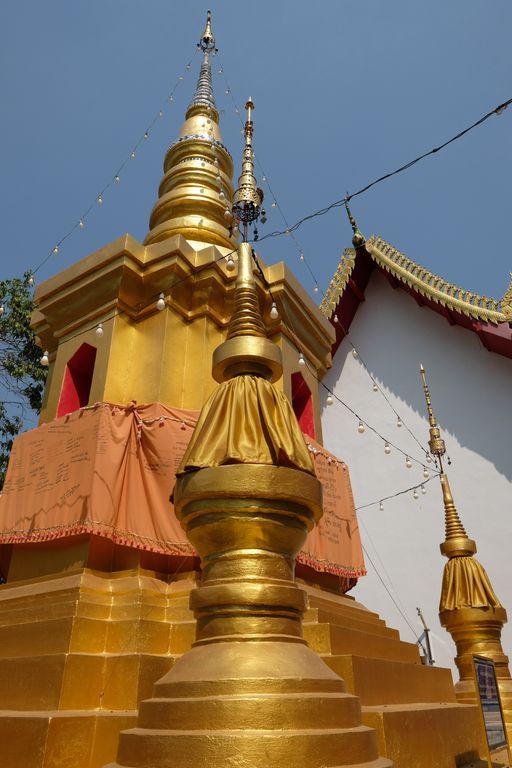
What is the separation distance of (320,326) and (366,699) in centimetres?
389

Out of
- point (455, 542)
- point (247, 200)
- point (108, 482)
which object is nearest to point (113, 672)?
point (108, 482)

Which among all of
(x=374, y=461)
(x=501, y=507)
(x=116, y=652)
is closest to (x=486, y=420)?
(x=501, y=507)

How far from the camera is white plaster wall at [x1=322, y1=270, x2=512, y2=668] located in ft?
30.5

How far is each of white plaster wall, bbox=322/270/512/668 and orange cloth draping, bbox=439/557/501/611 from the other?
3282 mm

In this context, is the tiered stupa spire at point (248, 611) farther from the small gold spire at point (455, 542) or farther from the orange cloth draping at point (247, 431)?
the small gold spire at point (455, 542)

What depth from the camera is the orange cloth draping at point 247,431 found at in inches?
85.3

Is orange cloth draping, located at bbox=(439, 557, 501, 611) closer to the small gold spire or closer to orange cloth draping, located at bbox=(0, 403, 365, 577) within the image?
the small gold spire

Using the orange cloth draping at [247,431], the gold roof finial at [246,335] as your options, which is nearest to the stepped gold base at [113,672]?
the orange cloth draping at [247,431]

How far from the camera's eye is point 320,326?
20.5 feet

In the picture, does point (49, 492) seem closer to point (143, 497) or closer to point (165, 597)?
point (143, 497)

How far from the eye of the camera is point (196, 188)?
6633 mm

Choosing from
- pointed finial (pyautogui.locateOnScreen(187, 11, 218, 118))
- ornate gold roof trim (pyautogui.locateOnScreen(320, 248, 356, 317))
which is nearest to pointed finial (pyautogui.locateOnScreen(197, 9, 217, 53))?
pointed finial (pyautogui.locateOnScreen(187, 11, 218, 118))

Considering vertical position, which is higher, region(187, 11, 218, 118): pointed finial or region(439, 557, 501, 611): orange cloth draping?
region(187, 11, 218, 118): pointed finial

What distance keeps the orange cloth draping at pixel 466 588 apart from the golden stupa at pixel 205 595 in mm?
1301
